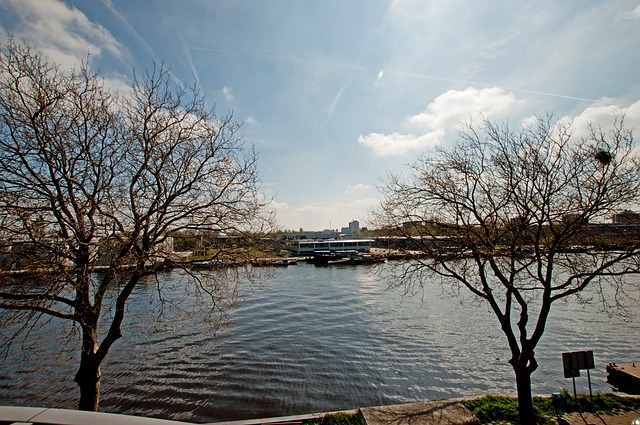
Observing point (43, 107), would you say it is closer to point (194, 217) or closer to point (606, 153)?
point (194, 217)

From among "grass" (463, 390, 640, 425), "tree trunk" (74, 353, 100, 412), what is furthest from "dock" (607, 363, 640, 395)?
"tree trunk" (74, 353, 100, 412)

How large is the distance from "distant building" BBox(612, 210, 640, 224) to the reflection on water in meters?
4.43

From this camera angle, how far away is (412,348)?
19547 mm

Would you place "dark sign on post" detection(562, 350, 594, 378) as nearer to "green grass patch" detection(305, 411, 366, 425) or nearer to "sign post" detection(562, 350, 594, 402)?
"sign post" detection(562, 350, 594, 402)

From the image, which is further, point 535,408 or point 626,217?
point 535,408

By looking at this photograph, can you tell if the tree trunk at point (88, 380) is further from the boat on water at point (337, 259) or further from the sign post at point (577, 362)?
the boat on water at point (337, 259)

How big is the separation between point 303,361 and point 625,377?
574 inches

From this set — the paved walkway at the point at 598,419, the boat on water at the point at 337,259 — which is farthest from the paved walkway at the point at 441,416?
the boat on water at the point at 337,259

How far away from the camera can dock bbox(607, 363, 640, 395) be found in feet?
43.4

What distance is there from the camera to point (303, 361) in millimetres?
17578

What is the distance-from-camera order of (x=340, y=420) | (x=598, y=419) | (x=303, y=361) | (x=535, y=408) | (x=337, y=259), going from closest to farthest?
(x=340, y=420) → (x=598, y=419) → (x=535, y=408) → (x=303, y=361) → (x=337, y=259)

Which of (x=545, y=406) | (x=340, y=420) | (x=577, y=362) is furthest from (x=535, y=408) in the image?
(x=340, y=420)

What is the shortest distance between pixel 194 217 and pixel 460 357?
1676cm

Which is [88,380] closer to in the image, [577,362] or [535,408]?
[535,408]
